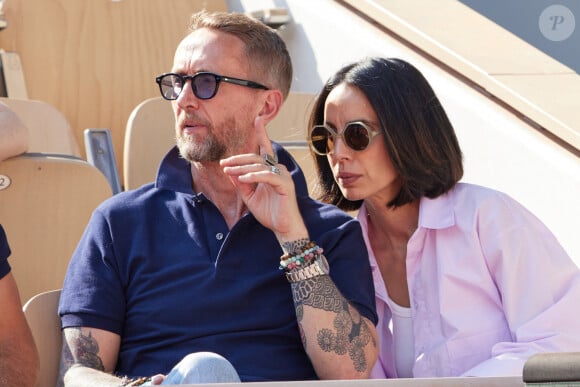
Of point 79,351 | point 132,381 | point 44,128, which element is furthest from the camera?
point 44,128

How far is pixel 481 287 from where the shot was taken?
2348 millimetres

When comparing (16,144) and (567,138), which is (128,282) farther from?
(567,138)

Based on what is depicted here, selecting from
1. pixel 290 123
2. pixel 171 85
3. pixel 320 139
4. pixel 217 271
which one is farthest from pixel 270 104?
pixel 290 123

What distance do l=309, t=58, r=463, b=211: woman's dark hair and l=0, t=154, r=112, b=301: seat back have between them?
2.52ft

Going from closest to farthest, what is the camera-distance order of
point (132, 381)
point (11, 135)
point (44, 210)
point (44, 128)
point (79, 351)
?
point (132, 381), point (79, 351), point (11, 135), point (44, 210), point (44, 128)

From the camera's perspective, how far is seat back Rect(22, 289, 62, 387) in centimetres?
222

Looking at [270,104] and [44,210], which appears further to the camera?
[44,210]

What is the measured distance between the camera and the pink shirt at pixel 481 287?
227 cm

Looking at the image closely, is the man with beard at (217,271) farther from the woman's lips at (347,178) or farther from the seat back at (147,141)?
the seat back at (147,141)

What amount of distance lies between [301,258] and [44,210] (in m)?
0.95

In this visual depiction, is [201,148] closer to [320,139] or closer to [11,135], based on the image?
[320,139]

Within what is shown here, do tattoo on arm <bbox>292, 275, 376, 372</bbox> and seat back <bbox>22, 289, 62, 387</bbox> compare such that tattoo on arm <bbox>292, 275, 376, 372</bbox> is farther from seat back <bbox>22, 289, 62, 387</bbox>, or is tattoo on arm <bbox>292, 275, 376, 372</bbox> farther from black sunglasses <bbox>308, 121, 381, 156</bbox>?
seat back <bbox>22, 289, 62, 387</bbox>

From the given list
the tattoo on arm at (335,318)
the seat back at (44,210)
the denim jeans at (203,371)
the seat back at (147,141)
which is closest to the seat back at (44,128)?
the seat back at (147,141)

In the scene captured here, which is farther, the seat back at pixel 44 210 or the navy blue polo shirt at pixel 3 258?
the seat back at pixel 44 210
